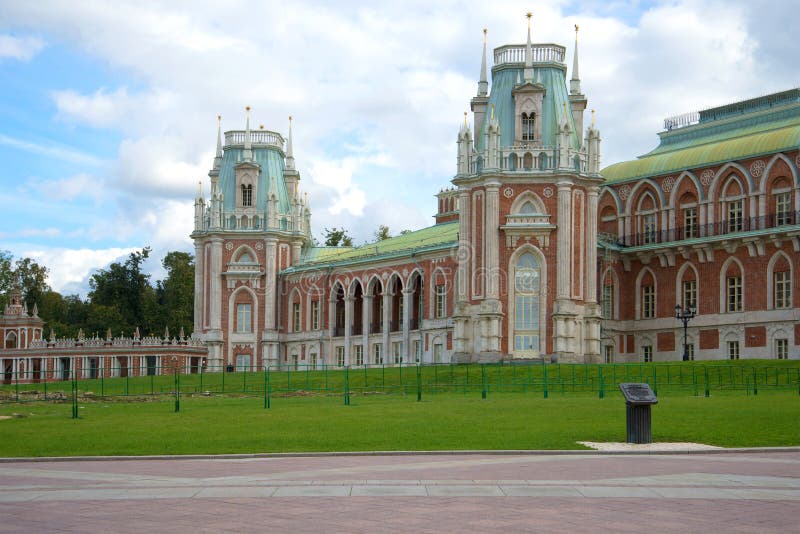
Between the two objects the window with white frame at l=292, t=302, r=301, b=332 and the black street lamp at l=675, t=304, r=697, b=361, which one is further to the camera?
the window with white frame at l=292, t=302, r=301, b=332

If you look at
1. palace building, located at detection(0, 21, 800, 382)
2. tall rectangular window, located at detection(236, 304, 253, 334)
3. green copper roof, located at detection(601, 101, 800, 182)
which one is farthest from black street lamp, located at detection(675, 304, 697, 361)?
tall rectangular window, located at detection(236, 304, 253, 334)

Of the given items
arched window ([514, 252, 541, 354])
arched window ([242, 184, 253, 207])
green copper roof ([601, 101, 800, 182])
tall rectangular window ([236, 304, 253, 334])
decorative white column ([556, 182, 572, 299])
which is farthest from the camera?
arched window ([242, 184, 253, 207])

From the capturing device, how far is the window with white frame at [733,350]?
5925 cm

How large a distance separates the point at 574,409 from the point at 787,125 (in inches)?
1422

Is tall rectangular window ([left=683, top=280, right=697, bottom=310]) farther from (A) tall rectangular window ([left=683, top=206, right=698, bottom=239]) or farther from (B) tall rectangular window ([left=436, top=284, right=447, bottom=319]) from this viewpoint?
(B) tall rectangular window ([left=436, top=284, right=447, bottom=319])

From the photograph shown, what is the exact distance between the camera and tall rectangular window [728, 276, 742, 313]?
196 feet

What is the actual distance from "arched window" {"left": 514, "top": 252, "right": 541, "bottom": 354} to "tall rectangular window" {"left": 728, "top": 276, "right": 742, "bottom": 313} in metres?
10.4

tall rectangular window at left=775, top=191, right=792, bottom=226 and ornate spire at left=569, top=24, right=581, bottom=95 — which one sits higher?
ornate spire at left=569, top=24, right=581, bottom=95

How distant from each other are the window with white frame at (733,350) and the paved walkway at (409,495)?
1550 inches

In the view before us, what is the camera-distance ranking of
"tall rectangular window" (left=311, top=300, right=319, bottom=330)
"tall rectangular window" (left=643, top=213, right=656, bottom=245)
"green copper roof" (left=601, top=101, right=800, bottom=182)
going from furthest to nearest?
"tall rectangular window" (left=311, top=300, right=319, bottom=330) < "tall rectangular window" (left=643, top=213, right=656, bottom=245) < "green copper roof" (left=601, top=101, right=800, bottom=182)

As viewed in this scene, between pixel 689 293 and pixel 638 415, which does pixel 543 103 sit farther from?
pixel 638 415

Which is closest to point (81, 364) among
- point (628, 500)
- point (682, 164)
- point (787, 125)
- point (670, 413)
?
point (682, 164)

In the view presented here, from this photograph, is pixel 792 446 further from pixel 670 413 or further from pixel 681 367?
pixel 681 367

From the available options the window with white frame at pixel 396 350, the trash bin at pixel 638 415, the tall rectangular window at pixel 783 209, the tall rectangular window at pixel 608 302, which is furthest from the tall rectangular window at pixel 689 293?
the trash bin at pixel 638 415
